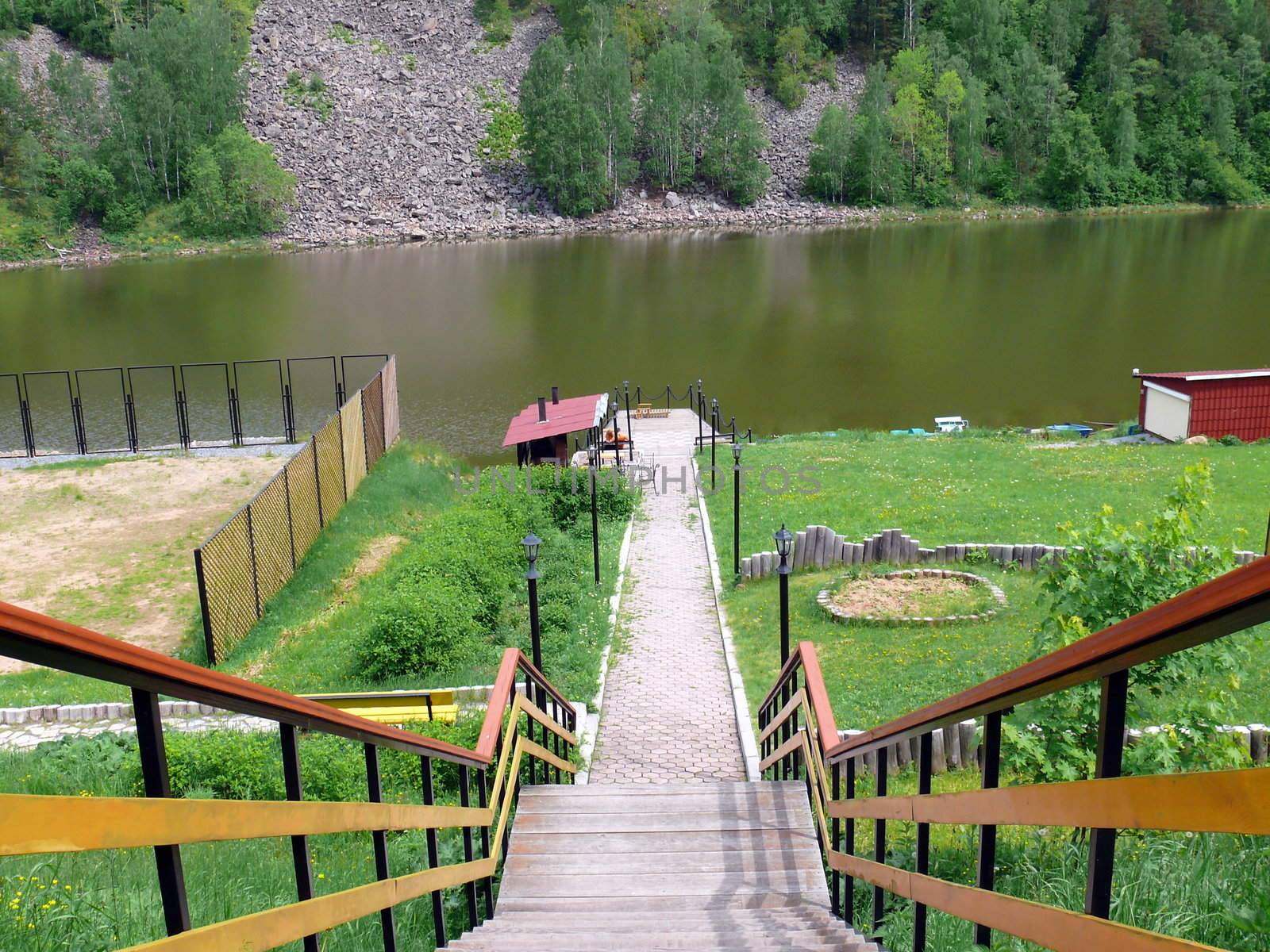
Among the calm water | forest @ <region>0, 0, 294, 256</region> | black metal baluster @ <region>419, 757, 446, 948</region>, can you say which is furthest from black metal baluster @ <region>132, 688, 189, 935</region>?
forest @ <region>0, 0, 294, 256</region>

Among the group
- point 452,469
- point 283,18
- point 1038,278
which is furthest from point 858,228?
point 452,469

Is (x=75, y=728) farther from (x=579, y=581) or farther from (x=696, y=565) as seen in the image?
(x=696, y=565)

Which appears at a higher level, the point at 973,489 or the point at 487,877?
the point at 487,877

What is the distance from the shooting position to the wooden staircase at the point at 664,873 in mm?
4602

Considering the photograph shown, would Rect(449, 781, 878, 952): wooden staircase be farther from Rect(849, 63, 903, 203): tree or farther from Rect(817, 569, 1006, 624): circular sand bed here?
Rect(849, 63, 903, 203): tree

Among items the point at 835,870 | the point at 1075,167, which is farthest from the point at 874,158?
the point at 835,870

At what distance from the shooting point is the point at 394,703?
11.2m

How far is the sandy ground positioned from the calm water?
31.4 ft

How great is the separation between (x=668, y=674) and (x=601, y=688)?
2.95 feet

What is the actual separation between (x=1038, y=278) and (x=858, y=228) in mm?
27146

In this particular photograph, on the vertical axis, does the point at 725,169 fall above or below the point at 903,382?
above

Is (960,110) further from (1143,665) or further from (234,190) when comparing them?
(1143,665)

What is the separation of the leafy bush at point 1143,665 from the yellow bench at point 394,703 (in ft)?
18.4

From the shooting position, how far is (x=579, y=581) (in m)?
15.7
